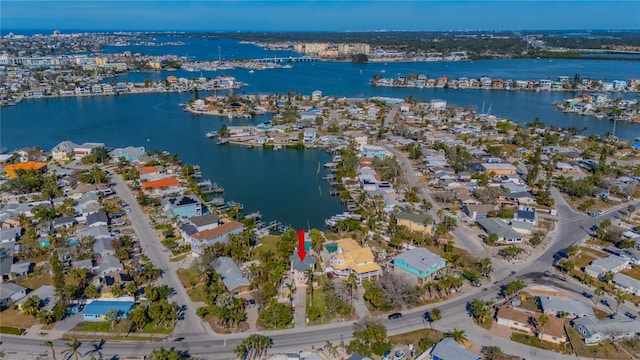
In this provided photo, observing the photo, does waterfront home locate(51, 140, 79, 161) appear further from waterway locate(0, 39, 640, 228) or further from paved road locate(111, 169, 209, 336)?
paved road locate(111, 169, 209, 336)

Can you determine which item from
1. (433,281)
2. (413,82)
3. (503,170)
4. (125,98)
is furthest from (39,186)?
(413,82)

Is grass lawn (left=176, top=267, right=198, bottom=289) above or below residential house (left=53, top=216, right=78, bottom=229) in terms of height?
below

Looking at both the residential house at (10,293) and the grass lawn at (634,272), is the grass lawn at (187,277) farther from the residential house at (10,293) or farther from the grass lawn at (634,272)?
the grass lawn at (634,272)

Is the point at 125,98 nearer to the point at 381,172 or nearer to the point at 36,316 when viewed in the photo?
the point at 381,172

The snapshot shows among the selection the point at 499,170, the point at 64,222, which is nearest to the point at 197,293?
the point at 64,222

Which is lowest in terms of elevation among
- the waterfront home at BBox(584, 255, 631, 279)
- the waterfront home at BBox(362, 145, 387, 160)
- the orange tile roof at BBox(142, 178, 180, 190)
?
the waterfront home at BBox(584, 255, 631, 279)

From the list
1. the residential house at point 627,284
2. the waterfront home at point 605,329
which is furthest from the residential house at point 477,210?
the waterfront home at point 605,329

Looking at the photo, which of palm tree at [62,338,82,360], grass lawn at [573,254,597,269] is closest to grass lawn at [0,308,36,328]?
palm tree at [62,338,82,360]
